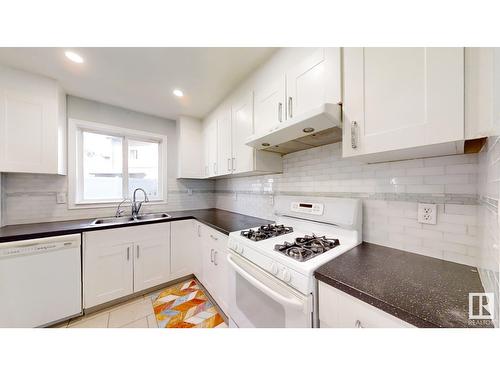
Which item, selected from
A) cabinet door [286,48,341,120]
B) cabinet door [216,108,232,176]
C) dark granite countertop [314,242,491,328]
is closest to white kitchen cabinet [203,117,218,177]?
cabinet door [216,108,232,176]

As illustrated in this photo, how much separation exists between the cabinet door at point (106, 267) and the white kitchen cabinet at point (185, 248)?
0.43m

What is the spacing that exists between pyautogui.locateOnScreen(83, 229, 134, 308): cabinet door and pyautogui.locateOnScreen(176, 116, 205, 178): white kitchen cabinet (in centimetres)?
114

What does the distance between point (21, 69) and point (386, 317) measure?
302 cm

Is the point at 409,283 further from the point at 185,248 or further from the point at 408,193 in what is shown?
the point at 185,248

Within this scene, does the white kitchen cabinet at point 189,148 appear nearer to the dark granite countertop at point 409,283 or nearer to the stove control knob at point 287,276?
the stove control knob at point 287,276

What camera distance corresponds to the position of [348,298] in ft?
2.17

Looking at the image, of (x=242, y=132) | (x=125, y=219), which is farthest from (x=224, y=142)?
(x=125, y=219)

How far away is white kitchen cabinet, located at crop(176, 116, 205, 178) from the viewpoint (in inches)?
99.2

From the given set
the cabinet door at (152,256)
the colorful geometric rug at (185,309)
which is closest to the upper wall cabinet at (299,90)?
the cabinet door at (152,256)

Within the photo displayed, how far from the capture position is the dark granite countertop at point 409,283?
0.51 m

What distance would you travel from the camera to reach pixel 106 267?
1701mm

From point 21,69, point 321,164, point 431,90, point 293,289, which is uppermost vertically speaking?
point 21,69

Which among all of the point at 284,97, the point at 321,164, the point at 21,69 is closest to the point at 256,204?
the point at 321,164

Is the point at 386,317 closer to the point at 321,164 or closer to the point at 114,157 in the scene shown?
the point at 321,164
